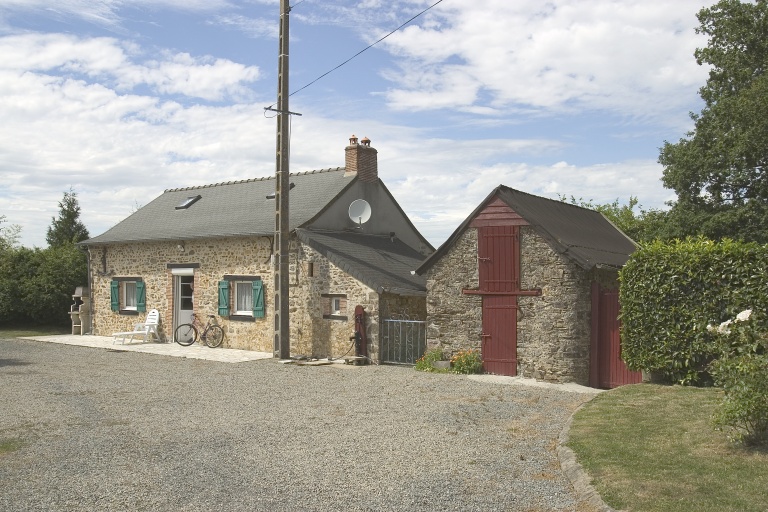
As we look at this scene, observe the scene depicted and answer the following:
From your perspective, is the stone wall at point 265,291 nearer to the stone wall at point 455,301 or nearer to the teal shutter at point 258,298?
the teal shutter at point 258,298

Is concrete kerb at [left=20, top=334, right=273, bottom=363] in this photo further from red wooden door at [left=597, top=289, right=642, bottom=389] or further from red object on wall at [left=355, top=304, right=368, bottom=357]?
red wooden door at [left=597, top=289, right=642, bottom=389]

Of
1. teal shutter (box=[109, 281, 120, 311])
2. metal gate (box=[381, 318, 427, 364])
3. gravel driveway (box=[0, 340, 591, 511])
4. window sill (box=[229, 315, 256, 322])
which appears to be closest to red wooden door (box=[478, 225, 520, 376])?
gravel driveway (box=[0, 340, 591, 511])

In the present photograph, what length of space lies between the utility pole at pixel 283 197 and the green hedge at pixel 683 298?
8069mm

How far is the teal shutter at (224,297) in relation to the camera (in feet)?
61.5

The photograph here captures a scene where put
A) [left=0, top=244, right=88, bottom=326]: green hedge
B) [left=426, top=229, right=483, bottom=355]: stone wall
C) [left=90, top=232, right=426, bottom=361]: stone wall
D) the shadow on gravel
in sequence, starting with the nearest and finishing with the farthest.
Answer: [left=426, top=229, right=483, bottom=355]: stone wall → the shadow on gravel → [left=90, top=232, right=426, bottom=361]: stone wall → [left=0, top=244, right=88, bottom=326]: green hedge

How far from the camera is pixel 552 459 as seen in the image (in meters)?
7.04

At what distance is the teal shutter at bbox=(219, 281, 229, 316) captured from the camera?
18.8 meters

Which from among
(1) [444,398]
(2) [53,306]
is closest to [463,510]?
(1) [444,398]

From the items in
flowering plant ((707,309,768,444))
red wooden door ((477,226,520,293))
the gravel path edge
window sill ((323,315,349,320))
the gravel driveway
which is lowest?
the gravel driveway

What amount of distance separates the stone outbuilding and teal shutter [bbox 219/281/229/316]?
6.75 m

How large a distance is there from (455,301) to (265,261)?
6.10 metres

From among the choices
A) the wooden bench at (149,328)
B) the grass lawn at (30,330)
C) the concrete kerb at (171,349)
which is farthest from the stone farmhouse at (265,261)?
the grass lawn at (30,330)

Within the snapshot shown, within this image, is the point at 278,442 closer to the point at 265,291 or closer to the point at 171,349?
the point at 265,291

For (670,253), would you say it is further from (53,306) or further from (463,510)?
(53,306)
